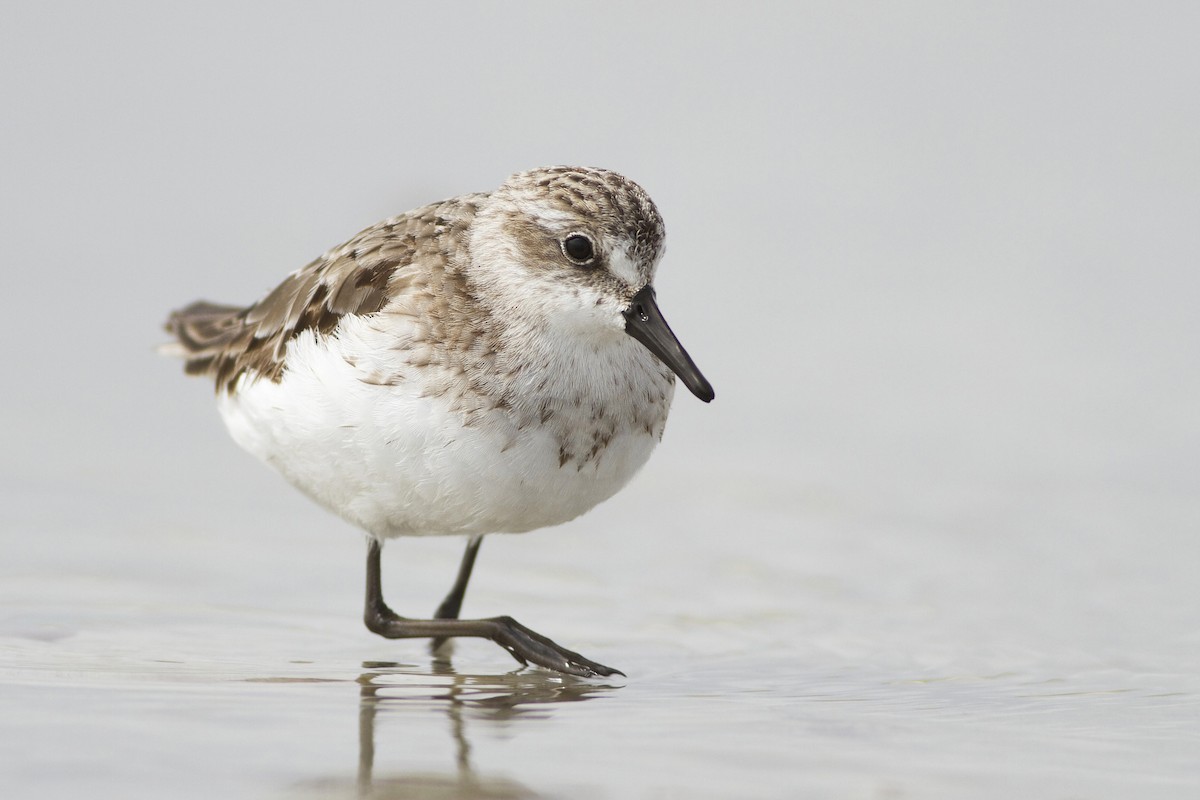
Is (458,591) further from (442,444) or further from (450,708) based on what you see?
(450,708)

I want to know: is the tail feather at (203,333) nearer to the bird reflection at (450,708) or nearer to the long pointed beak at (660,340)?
the bird reflection at (450,708)

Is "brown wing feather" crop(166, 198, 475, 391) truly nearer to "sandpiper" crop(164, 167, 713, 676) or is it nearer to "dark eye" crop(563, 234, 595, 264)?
"sandpiper" crop(164, 167, 713, 676)

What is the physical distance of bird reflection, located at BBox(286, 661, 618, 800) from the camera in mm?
4676

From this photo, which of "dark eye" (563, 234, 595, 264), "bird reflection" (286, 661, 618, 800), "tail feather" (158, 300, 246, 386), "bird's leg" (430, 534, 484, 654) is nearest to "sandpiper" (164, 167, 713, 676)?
"dark eye" (563, 234, 595, 264)

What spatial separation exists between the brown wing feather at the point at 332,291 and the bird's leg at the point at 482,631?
98cm

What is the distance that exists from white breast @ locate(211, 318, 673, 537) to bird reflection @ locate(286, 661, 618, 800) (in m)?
0.59

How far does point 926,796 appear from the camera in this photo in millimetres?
4770

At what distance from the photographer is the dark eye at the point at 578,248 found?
6.08 m

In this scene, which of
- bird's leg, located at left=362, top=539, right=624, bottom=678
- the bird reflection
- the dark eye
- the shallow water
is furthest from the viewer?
bird's leg, located at left=362, top=539, right=624, bottom=678

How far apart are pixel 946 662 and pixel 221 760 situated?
10.4 ft

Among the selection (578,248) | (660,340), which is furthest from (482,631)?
(578,248)

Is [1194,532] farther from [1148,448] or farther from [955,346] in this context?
[955,346]

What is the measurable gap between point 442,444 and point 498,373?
13.2 inches

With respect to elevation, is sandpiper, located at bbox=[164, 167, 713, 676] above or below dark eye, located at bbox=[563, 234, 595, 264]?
below
